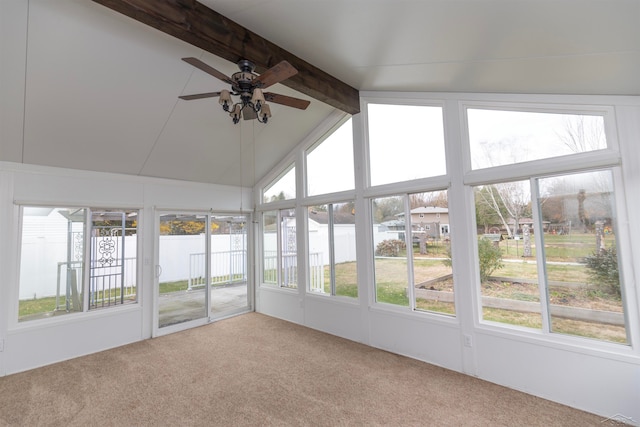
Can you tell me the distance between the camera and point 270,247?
19.0 ft

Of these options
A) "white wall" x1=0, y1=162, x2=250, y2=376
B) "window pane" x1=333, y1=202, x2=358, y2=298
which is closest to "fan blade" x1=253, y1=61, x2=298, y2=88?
"window pane" x1=333, y1=202, x2=358, y2=298

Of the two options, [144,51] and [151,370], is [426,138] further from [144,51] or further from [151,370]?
[151,370]

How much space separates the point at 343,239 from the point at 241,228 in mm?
2513

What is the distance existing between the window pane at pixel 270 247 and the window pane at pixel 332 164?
121 centimetres

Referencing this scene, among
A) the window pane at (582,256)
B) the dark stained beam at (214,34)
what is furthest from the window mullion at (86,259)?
the window pane at (582,256)

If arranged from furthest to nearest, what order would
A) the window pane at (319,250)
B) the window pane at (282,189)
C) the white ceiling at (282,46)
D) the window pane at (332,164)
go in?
the window pane at (282,189), the window pane at (319,250), the window pane at (332,164), the white ceiling at (282,46)

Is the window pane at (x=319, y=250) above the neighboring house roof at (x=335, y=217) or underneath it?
underneath

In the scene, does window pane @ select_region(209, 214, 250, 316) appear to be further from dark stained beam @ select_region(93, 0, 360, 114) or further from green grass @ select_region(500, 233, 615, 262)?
green grass @ select_region(500, 233, 615, 262)

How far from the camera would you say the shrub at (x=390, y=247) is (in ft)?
12.7

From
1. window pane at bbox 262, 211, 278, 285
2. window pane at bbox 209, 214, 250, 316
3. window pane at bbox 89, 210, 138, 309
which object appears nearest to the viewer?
window pane at bbox 89, 210, 138, 309

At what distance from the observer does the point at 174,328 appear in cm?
473

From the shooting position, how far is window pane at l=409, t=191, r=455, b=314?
3.43 meters

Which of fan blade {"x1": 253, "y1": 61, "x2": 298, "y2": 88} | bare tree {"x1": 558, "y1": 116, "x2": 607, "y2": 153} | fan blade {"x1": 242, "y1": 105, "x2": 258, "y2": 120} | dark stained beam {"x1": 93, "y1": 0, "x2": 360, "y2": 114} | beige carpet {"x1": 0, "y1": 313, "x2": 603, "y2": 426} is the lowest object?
beige carpet {"x1": 0, "y1": 313, "x2": 603, "y2": 426}

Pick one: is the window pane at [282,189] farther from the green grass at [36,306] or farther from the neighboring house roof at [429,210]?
the green grass at [36,306]
